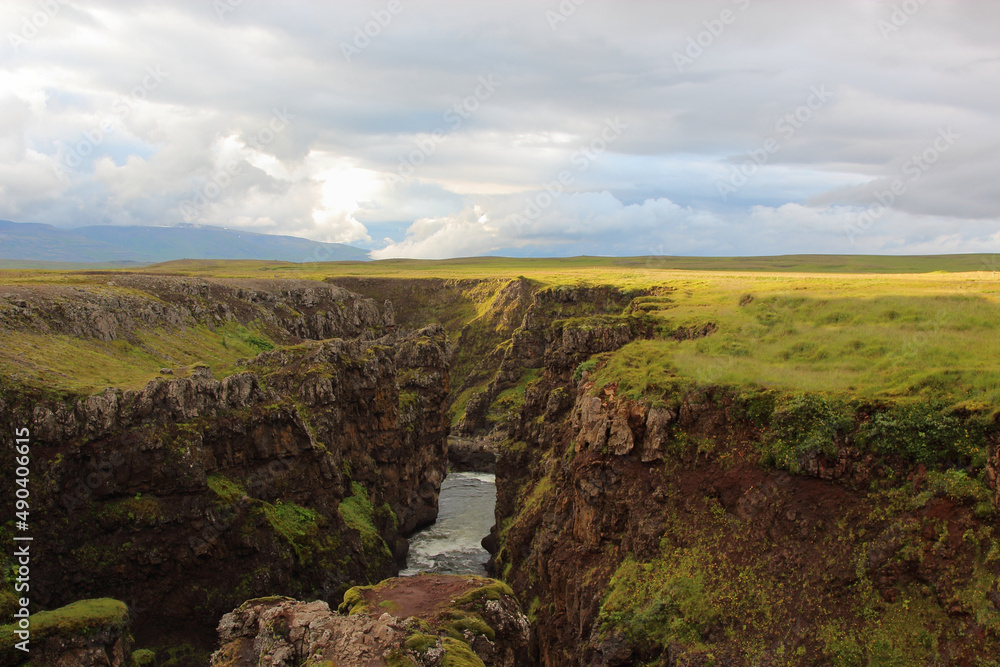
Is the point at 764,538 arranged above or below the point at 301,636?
above

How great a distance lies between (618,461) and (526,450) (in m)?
26.9

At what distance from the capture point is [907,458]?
27297mm

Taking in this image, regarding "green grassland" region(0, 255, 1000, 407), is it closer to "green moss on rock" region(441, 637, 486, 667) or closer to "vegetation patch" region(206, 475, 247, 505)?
"vegetation patch" region(206, 475, 247, 505)

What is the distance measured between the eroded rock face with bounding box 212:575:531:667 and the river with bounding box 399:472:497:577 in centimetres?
2707

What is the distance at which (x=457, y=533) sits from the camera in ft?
233

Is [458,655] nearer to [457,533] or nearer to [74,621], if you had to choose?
[74,621]

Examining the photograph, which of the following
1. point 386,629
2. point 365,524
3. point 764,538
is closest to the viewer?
point 386,629

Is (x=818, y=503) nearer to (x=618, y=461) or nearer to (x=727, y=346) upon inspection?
(x=618, y=461)

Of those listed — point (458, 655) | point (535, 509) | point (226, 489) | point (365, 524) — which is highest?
point (226, 489)

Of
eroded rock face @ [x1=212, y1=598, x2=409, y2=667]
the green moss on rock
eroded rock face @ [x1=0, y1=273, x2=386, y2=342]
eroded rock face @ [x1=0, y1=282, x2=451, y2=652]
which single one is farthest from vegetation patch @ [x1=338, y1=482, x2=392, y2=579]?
eroded rock face @ [x1=0, y1=273, x2=386, y2=342]

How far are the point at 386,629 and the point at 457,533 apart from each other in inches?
1757

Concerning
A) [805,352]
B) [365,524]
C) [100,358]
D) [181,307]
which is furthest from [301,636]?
[181,307]

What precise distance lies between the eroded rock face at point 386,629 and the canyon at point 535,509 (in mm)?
140

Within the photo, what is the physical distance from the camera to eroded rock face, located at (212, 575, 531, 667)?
26.2m
